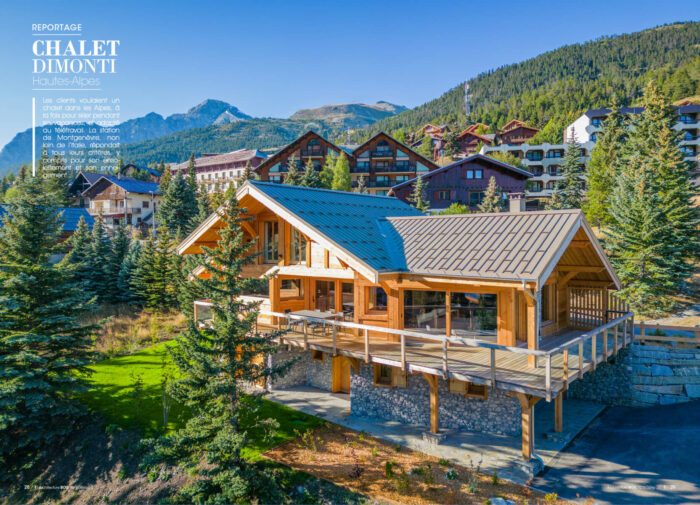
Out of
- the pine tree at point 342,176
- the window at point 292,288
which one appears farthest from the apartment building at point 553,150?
the window at point 292,288

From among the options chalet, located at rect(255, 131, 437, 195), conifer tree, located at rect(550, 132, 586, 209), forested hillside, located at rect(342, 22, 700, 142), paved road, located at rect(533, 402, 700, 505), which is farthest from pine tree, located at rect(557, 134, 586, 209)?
forested hillside, located at rect(342, 22, 700, 142)

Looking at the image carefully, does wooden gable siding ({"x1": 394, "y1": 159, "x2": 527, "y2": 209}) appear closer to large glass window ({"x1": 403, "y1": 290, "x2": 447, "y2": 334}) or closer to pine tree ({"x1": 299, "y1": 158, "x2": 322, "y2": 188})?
pine tree ({"x1": 299, "y1": 158, "x2": 322, "y2": 188})

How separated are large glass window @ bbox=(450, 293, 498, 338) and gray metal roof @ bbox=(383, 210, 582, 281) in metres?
1.26

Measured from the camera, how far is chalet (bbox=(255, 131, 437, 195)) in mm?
55094

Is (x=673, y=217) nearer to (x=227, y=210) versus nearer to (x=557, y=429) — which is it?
(x=557, y=429)

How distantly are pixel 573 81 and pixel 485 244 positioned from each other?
12879cm

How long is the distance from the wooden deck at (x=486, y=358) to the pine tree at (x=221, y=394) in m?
1.89

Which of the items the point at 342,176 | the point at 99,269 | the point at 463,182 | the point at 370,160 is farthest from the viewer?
the point at 370,160

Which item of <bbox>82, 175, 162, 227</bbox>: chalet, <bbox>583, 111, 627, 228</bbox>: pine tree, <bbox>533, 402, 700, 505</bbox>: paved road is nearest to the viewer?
Answer: <bbox>533, 402, 700, 505</bbox>: paved road

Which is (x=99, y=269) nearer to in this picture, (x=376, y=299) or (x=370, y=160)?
(x=376, y=299)

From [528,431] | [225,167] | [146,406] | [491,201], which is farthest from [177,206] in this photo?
[225,167]

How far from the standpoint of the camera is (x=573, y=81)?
4633 inches

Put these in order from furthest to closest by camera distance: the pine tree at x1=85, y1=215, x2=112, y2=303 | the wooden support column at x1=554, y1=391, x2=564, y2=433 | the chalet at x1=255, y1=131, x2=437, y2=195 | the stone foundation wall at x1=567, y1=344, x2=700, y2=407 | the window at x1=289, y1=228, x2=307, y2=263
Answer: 1. the chalet at x1=255, y1=131, x2=437, y2=195
2. the pine tree at x1=85, y1=215, x2=112, y2=303
3. the window at x1=289, y1=228, x2=307, y2=263
4. the stone foundation wall at x1=567, y1=344, x2=700, y2=407
5. the wooden support column at x1=554, y1=391, x2=564, y2=433

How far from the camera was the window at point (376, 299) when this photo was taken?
1452cm
